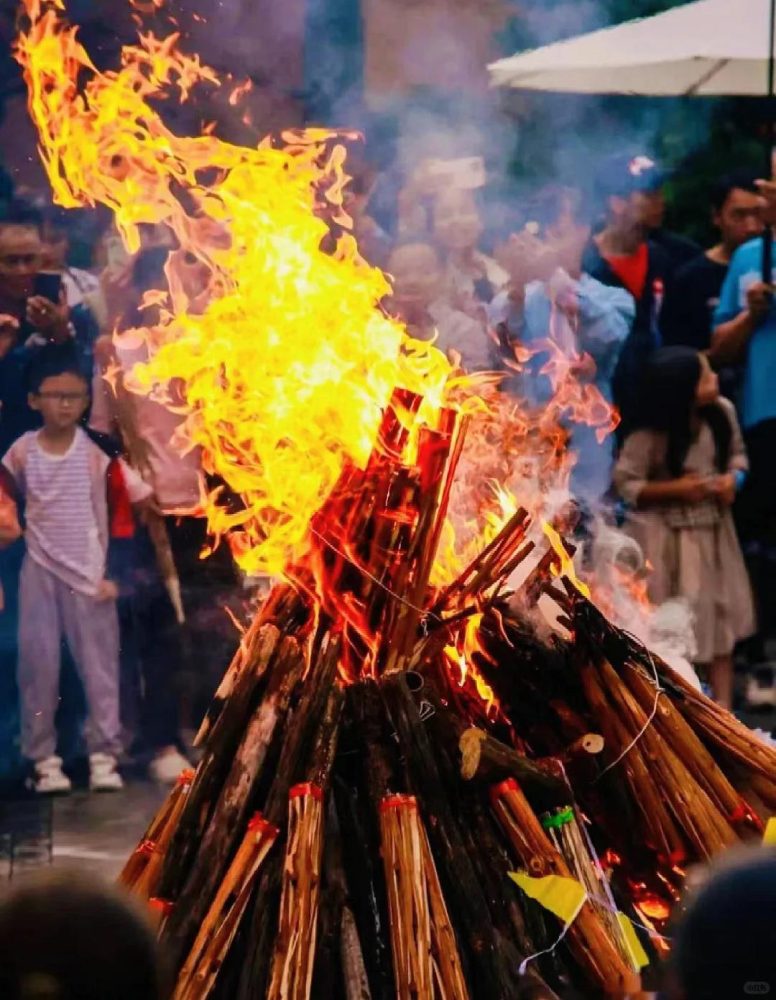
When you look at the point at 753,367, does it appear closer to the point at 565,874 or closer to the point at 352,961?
the point at 565,874

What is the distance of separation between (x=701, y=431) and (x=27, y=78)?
3605 millimetres

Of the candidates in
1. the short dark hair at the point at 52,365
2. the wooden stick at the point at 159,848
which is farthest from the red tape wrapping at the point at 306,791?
the short dark hair at the point at 52,365

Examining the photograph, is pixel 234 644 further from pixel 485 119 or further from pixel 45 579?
pixel 485 119

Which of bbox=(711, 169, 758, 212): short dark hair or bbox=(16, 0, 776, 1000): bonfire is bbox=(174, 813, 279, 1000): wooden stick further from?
bbox=(711, 169, 758, 212): short dark hair

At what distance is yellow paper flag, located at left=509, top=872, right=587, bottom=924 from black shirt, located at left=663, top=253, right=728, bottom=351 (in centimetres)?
445

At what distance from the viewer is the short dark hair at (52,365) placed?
720cm

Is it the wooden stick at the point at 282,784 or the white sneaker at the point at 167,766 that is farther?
the white sneaker at the point at 167,766

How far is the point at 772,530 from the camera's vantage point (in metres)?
8.18

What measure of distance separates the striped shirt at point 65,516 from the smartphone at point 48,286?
1.99ft

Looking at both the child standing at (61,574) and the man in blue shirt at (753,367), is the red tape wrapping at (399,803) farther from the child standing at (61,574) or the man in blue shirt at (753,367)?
the man in blue shirt at (753,367)

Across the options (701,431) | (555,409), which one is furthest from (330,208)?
(701,431)

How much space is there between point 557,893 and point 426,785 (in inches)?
16.8

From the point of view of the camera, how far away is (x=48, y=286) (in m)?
7.27

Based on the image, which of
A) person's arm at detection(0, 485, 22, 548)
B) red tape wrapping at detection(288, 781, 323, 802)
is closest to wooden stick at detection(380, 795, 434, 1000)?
red tape wrapping at detection(288, 781, 323, 802)
